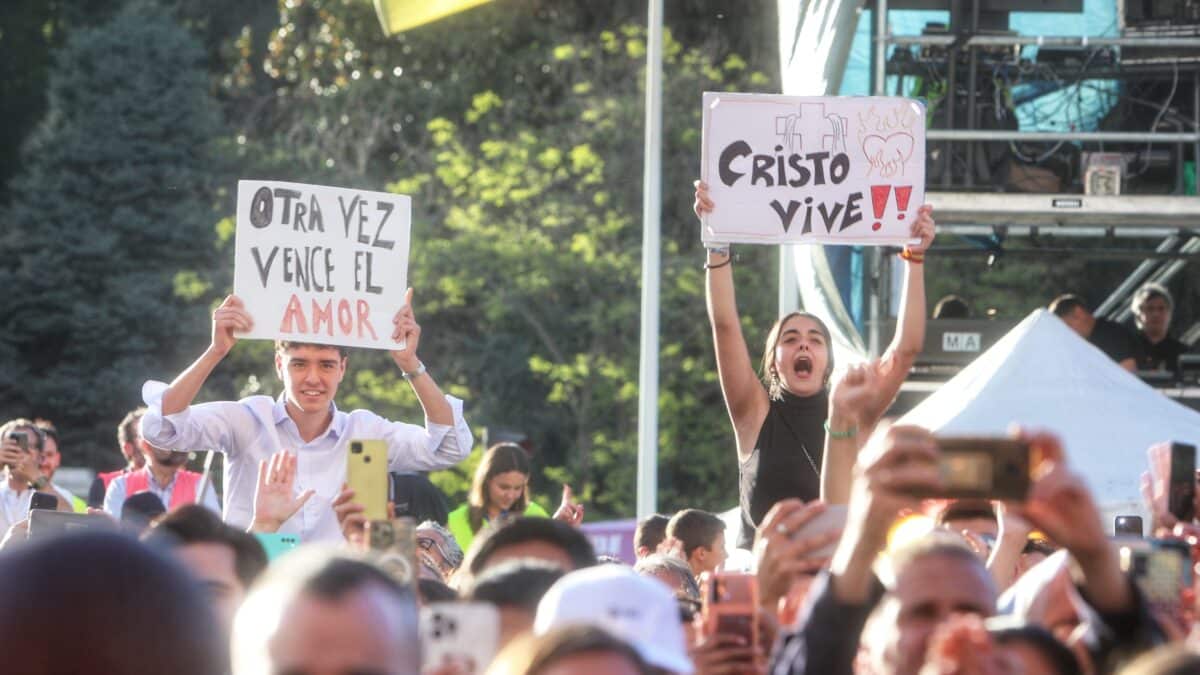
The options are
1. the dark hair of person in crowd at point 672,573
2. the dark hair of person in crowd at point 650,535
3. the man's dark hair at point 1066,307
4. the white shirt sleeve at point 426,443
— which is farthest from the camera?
the man's dark hair at point 1066,307

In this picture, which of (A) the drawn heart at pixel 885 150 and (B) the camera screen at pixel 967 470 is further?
(A) the drawn heart at pixel 885 150

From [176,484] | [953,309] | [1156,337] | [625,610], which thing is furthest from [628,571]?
[953,309]

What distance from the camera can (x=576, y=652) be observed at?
333 centimetres

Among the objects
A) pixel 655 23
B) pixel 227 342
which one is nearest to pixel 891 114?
pixel 227 342

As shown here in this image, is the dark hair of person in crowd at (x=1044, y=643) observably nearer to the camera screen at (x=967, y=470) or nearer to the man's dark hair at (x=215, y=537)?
the camera screen at (x=967, y=470)

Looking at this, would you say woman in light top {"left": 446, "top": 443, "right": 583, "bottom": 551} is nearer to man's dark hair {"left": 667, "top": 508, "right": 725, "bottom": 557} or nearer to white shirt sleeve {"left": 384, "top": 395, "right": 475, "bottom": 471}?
man's dark hair {"left": 667, "top": 508, "right": 725, "bottom": 557}

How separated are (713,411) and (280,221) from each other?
19310 millimetres

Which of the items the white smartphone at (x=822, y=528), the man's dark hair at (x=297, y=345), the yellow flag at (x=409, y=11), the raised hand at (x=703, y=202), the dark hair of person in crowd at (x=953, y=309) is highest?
→ the yellow flag at (x=409, y=11)

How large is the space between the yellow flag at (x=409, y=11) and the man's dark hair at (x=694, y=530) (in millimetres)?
6106

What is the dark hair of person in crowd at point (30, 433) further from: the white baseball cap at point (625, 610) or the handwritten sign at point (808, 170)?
the white baseball cap at point (625, 610)

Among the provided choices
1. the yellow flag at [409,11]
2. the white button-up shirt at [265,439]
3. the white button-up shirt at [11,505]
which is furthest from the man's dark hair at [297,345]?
the yellow flag at [409,11]

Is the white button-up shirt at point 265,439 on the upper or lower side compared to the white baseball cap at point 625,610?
upper

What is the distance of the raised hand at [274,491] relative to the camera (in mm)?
6039

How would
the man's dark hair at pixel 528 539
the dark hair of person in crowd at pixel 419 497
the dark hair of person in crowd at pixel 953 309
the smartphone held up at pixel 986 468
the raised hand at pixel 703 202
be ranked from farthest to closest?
1. the dark hair of person in crowd at pixel 953 309
2. the dark hair of person in crowd at pixel 419 497
3. the raised hand at pixel 703 202
4. the man's dark hair at pixel 528 539
5. the smartphone held up at pixel 986 468
